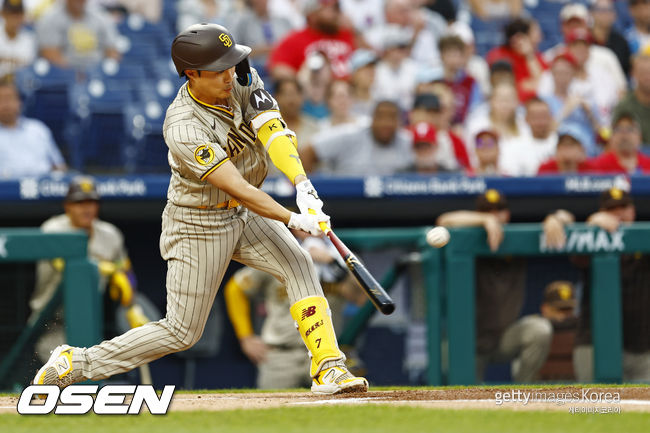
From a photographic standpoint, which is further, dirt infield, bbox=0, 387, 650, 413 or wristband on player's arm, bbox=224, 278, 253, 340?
wristband on player's arm, bbox=224, 278, 253, 340

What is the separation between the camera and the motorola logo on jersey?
4539mm

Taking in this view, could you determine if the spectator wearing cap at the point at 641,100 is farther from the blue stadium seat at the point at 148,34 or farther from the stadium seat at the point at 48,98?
the stadium seat at the point at 48,98

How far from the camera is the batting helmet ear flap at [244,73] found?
4.57 meters

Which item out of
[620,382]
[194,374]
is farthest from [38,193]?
[620,382]

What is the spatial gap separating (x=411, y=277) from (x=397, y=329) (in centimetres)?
33

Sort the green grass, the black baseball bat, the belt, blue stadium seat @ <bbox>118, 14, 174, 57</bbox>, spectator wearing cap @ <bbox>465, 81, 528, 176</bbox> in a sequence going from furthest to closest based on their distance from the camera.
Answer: blue stadium seat @ <bbox>118, 14, 174, 57</bbox>
spectator wearing cap @ <bbox>465, 81, 528, 176</bbox>
the belt
the black baseball bat
the green grass

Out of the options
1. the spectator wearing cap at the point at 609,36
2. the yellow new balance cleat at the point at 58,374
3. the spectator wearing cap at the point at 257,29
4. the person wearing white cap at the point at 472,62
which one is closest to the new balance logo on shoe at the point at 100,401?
the yellow new balance cleat at the point at 58,374

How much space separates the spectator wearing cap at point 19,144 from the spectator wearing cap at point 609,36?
532 cm

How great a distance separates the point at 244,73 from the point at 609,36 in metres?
6.73

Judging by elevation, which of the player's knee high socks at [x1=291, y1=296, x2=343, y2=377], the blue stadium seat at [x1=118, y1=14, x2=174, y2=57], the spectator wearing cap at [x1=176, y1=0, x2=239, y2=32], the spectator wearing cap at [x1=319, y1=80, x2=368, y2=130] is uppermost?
the spectator wearing cap at [x1=176, y1=0, x2=239, y2=32]

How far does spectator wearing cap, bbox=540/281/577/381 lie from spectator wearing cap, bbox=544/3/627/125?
3215 millimetres

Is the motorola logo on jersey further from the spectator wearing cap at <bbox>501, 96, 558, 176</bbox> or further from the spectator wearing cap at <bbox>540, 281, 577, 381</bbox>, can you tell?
the spectator wearing cap at <bbox>501, 96, 558, 176</bbox>

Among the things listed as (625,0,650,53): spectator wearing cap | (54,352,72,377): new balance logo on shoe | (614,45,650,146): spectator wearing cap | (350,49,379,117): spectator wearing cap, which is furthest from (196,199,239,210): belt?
(625,0,650,53): spectator wearing cap

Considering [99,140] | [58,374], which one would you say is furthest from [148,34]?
[58,374]
